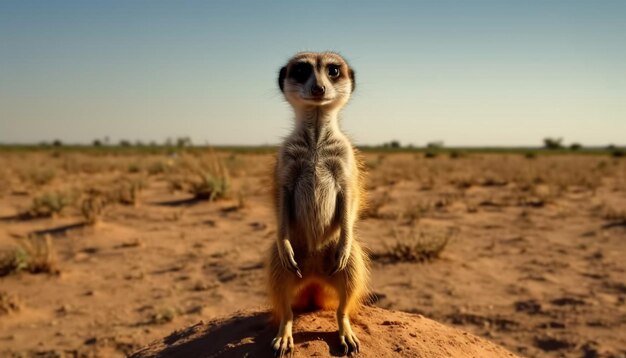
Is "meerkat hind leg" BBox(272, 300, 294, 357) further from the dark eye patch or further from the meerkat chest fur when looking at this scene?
the dark eye patch

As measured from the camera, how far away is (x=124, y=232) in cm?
895

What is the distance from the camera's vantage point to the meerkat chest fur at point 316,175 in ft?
9.29

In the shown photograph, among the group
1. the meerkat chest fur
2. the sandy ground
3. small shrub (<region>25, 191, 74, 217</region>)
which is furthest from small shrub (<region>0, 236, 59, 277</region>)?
the meerkat chest fur

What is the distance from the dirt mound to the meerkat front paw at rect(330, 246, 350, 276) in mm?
384

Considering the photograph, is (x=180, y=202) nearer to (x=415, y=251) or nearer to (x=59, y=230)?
(x=59, y=230)

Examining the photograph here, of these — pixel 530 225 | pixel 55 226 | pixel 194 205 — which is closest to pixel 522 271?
pixel 530 225

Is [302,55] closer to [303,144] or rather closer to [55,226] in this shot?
[303,144]

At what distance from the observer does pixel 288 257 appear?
2705 mm

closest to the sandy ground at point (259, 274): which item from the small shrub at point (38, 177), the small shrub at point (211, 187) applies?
the small shrub at point (211, 187)

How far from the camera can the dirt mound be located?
2.77 metres

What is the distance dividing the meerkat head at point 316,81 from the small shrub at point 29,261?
526 centimetres

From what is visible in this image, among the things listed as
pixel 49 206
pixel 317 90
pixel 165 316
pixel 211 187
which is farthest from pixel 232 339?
pixel 211 187

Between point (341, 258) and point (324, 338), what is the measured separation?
0.45 meters

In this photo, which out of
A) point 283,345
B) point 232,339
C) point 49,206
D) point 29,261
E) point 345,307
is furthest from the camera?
point 49,206
